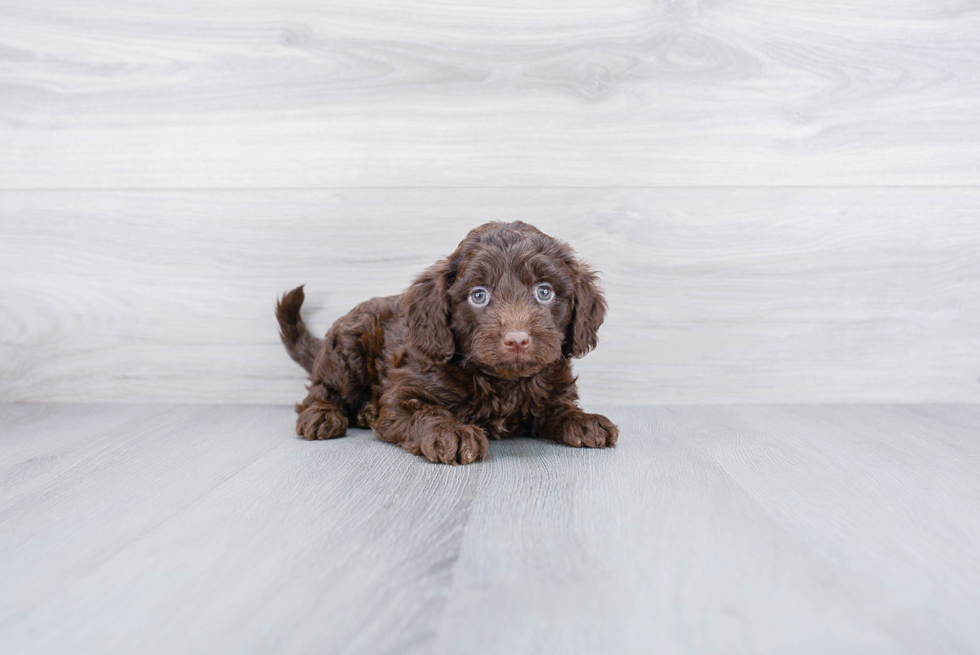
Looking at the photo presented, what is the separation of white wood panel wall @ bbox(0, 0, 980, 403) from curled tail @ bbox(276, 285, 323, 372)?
0.17m

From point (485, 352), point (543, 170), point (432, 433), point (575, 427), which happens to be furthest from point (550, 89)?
point (432, 433)

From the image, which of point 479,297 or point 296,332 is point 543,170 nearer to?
point 479,297

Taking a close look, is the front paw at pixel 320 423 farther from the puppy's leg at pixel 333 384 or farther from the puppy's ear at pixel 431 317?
the puppy's ear at pixel 431 317

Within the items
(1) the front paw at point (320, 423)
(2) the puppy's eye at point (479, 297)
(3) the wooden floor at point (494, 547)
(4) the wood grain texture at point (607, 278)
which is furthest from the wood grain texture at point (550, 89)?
(3) the wooden floor at point (494, 547)

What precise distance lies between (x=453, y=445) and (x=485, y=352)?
0.99ft

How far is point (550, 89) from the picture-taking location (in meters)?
2.82

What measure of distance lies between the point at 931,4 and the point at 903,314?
141 centimetres

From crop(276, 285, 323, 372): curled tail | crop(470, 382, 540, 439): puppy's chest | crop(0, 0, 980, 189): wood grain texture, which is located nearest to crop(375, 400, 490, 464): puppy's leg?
crop(470, 382, 540, 439): puppy's chest

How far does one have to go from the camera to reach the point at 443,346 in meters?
Result: 2.08

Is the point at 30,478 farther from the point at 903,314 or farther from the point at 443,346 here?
the point at 903,314

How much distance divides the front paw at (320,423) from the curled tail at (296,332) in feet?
1.32

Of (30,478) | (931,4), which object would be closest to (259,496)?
(30,478)

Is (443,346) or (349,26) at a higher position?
(349,26)

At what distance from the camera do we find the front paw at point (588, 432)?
82.7 inches
